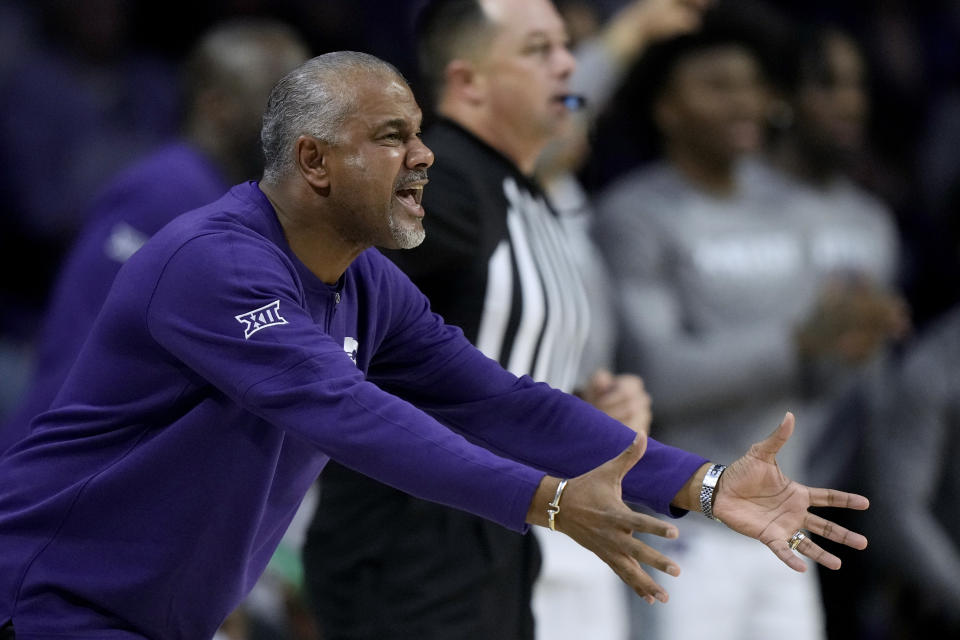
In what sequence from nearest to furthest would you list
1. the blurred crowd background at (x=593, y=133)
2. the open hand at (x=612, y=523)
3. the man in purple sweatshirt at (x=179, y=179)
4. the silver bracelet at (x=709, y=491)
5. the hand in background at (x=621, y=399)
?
the open hand at (x=612, y=523) → the silver bracelet at (x=709, y=491) → the hand in background at (x=621, y=399) → the man in purple sweatshirt at (x=179, y=179) → the blurred crowd background at (x=593, y=133)

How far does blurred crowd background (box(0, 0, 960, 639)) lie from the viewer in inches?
221

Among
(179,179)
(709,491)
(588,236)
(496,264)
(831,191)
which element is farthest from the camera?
(831,191)

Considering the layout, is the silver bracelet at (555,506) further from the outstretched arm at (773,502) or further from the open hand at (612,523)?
the outstretched arm at (773,502)

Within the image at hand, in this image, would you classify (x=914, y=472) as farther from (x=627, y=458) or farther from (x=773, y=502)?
(x=627, y=458)

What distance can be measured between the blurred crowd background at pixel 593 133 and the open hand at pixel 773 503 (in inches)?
104

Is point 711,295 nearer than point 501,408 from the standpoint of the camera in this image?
No

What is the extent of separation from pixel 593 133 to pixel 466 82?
1429 millimetres

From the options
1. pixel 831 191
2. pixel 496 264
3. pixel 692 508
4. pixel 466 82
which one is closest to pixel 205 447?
pixel 692 508

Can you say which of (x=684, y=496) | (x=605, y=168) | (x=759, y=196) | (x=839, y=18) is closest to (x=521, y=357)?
(x=684, y=496)

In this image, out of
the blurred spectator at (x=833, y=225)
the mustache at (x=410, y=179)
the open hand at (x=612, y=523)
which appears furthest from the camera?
the blurred spectator at (x=833, y=225)

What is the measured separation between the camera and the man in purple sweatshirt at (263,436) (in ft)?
8.09

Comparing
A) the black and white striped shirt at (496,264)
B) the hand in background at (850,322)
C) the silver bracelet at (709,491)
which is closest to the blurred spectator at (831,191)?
the hand in background at (850,322)

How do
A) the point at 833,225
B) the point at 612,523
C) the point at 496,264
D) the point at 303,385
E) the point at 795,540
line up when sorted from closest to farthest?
the point at 612,523 → the point at 303,385 → the point at 795,540 → the point at 496,264 → the point at 833,225

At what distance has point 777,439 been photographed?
2572 millimetres
